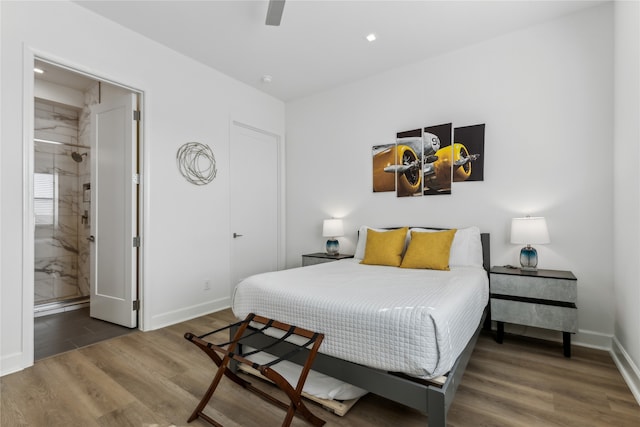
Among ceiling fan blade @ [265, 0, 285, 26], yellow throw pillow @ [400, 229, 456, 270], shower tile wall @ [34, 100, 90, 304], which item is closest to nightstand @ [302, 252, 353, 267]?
yellow throw pillow @ [400, 229, 456, 270]

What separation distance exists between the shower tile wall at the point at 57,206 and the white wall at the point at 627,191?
5.80 m

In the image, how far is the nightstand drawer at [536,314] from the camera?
8.09ft

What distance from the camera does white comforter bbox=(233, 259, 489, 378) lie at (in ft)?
4.89

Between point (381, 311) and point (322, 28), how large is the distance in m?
2.67

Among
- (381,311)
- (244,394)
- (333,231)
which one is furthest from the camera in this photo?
(333,231)

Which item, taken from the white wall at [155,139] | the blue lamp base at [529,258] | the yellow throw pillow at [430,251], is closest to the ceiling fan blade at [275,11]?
Result: the white wall at [155,139]

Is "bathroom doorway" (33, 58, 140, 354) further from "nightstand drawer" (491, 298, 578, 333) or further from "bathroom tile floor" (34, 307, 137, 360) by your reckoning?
"nightstand drawer" (491, 298, 578, 333)

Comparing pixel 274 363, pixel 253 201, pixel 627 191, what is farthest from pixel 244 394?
pixel 627 191

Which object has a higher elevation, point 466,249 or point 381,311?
point 466,249

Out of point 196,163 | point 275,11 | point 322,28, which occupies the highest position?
point 322,28

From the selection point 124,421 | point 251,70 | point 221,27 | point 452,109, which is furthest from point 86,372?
point 452,109

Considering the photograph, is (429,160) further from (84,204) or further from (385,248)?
(84,204)

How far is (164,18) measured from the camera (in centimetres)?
287

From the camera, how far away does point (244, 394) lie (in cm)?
199
